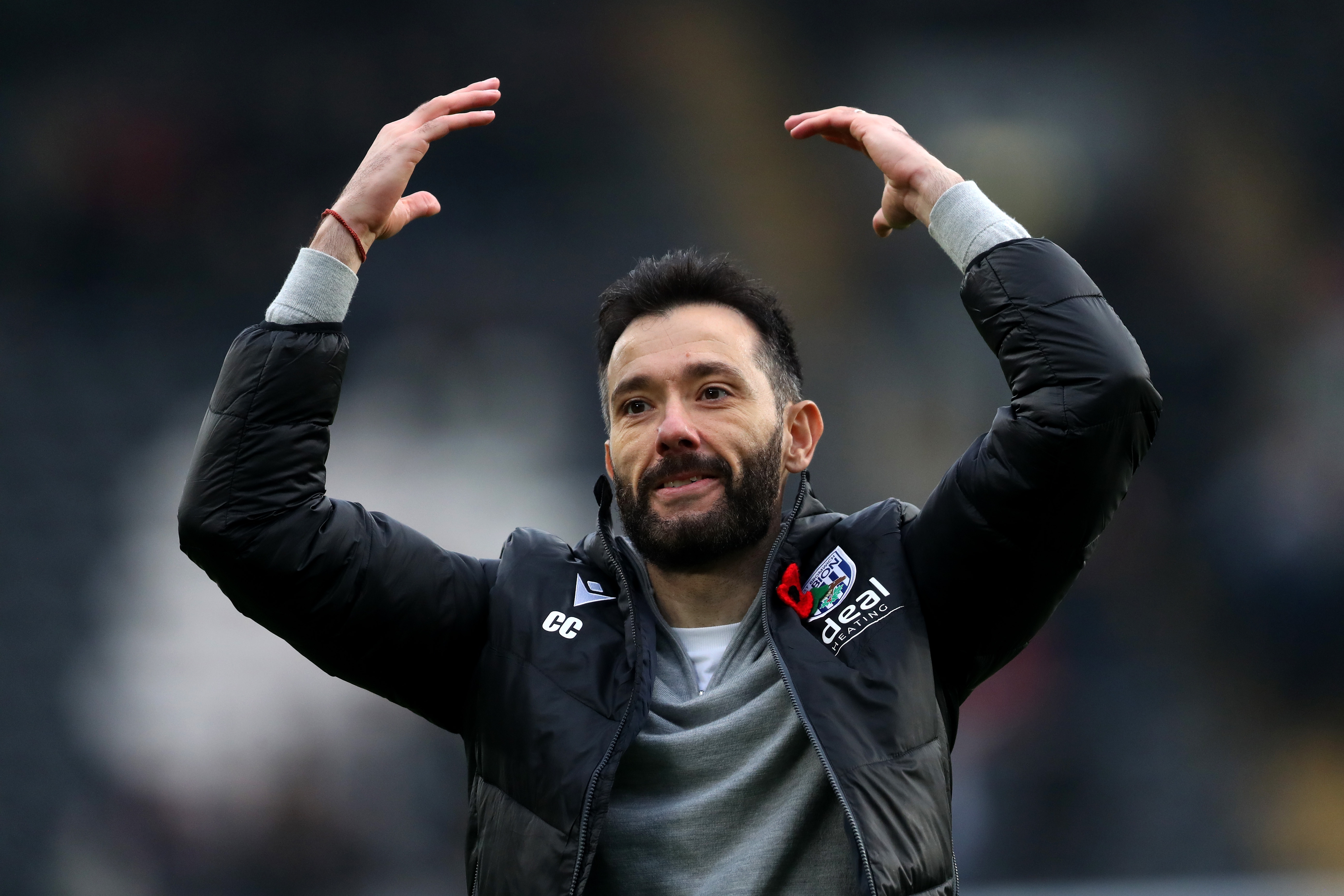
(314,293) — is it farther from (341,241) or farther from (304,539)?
(304,539)

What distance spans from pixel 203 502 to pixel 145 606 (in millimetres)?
2413

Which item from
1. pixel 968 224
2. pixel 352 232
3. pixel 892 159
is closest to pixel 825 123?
pixel 892 159

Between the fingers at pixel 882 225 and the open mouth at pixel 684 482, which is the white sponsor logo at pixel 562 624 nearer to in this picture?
the open mouth at pixel 684 482

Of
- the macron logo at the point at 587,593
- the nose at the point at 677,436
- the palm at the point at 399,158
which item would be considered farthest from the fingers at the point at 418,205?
the macron logo at the point at 587,593

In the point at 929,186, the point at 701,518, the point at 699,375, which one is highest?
the point at 929,186

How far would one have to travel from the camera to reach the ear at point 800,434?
205 centimetres

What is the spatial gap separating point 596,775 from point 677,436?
541mm

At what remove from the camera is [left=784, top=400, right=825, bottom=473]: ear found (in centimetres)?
205

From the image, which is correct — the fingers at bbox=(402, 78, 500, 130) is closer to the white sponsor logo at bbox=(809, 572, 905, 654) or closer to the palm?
the palm

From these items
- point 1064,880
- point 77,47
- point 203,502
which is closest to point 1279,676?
point 1064,880

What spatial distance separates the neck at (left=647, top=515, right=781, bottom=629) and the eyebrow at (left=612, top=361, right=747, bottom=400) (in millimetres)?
271

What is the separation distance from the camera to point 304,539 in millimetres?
1641

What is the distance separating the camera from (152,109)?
4.12m

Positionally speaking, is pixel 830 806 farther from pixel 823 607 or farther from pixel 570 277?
pixel 570 277
